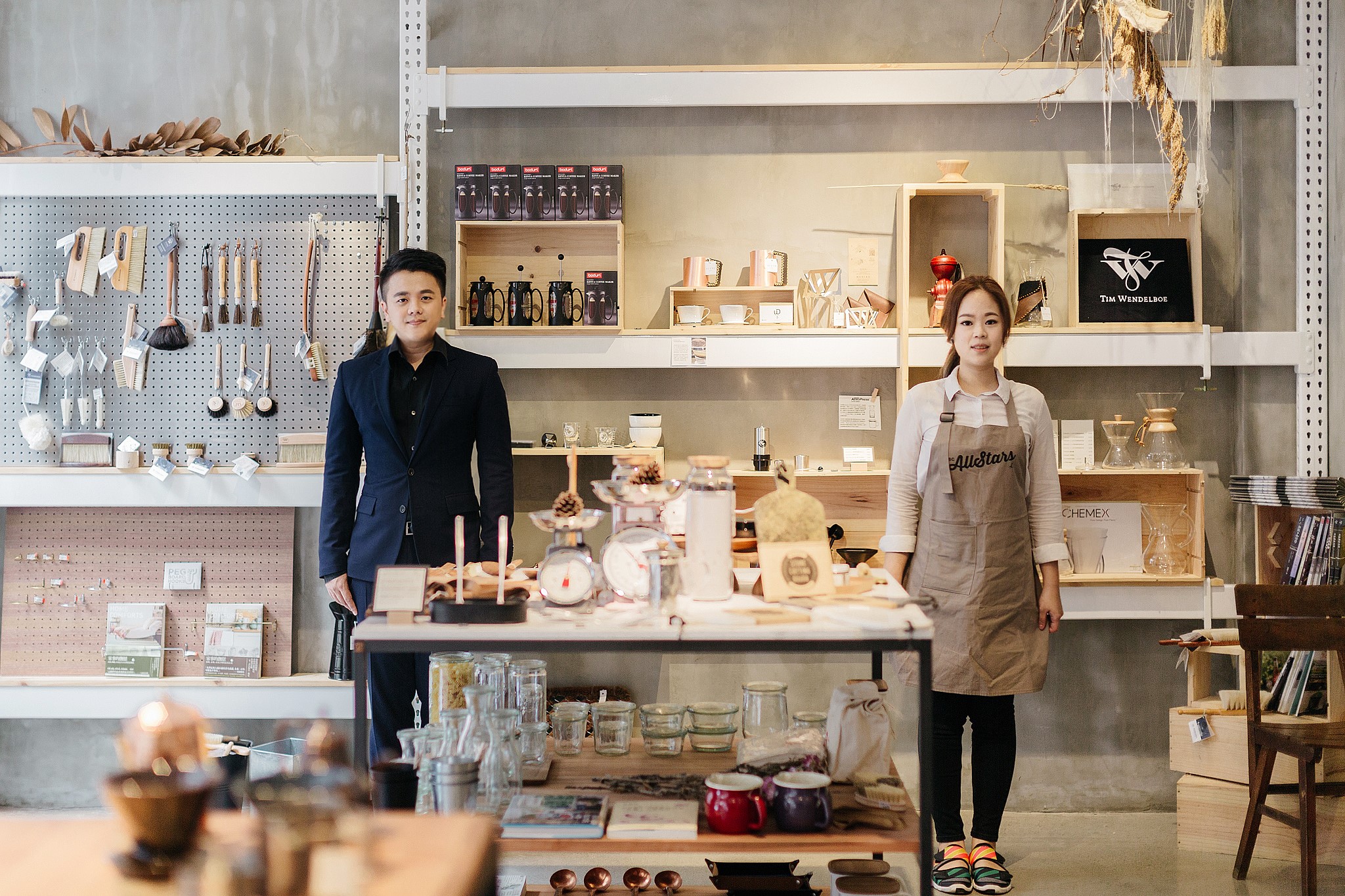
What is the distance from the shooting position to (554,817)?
218cm

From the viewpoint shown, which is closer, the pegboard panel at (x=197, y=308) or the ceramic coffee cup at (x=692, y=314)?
the ceramic coffee cup at (x=692, y=314)

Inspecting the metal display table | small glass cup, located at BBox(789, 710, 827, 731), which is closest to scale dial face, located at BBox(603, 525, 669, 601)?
the metal display table

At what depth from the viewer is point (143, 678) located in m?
3.97

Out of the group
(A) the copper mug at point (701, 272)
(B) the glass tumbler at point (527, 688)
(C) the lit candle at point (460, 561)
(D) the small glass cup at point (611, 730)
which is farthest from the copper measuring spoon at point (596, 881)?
(A) the copper mug at point (701, 272)

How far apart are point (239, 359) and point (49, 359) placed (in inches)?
29.4

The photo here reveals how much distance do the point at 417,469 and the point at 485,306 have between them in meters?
1.09

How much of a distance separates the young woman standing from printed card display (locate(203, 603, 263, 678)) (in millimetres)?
2447

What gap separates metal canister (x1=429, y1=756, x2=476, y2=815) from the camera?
213 centimetres

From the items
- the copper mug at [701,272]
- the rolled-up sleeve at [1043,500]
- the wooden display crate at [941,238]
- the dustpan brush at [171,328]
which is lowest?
the rolled-up sleeve at [1043,500]

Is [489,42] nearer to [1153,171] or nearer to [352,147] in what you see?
[352,147]

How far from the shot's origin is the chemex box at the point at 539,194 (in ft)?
12.6

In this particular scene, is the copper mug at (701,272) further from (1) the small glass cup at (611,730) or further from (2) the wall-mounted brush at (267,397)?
(1) the small glass cup at (611,730)

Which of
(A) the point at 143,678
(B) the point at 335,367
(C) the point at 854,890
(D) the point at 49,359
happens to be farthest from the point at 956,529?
(D) the point at 49,359

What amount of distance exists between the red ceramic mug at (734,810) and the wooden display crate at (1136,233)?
8.03ft
